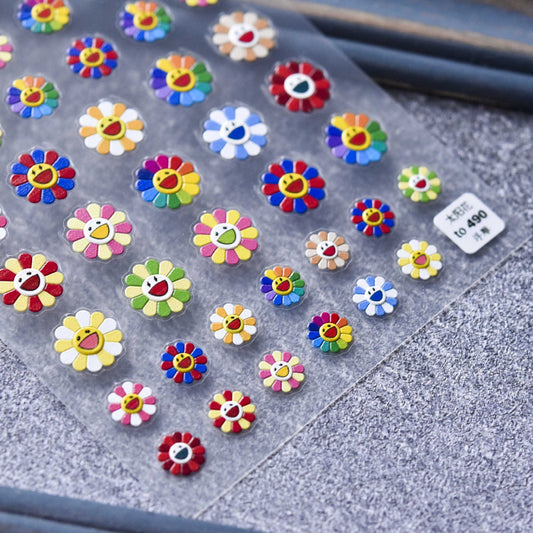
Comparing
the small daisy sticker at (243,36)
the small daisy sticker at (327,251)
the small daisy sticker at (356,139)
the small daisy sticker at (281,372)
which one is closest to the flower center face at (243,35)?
the small daisy sticker at (243,36)

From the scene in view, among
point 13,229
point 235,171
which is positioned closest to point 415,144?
point 235,171

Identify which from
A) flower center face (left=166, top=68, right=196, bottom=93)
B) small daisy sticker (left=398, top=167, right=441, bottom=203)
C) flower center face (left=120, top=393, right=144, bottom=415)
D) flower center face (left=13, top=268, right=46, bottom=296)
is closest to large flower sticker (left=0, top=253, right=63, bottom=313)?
flower center face (left=13, top=268, right=46, bottom=296)

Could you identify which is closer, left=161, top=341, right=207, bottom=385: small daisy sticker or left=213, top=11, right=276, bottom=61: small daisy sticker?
left=161, top=341, right=207, bottom=385: small daisy sticker

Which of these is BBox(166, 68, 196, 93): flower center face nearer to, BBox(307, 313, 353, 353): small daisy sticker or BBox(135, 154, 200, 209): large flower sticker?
BBox(135, 154, 200, 209): large flower sticker

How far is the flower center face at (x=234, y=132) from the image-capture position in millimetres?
680

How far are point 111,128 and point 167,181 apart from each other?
8 centimetres

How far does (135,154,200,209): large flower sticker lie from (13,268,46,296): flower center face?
0.38 ft

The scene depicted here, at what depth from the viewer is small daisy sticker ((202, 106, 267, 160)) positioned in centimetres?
68

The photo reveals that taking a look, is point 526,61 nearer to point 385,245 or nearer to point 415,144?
point 415,144

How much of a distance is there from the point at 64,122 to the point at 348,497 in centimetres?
42

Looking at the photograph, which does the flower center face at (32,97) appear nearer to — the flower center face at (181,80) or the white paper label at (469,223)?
the flower center face at (181,80)

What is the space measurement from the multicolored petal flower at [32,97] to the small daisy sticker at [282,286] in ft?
0.85

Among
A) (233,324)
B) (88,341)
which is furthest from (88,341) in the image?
(233,324)

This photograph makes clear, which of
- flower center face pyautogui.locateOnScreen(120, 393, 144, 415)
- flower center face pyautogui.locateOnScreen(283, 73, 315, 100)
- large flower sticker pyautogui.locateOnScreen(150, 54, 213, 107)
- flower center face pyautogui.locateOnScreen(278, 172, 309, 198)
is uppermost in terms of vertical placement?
flower center face pyautogui.locateOnScreen(283, 73, 315, 100)
